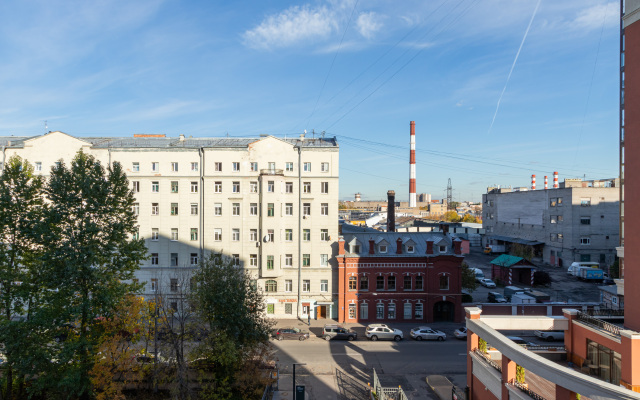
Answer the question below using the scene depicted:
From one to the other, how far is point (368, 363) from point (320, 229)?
46.7 feet

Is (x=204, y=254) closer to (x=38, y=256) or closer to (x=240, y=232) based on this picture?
(x=240, y=232)

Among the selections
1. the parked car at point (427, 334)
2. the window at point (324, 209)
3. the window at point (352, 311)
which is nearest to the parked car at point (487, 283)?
the parked car at point (427, 334)

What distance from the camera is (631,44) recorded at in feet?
55.2

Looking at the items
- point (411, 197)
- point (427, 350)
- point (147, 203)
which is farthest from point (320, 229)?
point (411, 197)

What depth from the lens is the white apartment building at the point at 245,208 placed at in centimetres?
3691

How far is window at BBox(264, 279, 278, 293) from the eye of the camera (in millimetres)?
37250

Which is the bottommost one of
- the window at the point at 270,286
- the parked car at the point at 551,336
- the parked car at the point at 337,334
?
the parked car at the point at 551,336

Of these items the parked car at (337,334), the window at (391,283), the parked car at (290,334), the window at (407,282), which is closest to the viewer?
the parked car at (290,334)

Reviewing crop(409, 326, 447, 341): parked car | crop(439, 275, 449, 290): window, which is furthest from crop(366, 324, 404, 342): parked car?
crop(439, 275, 449, 290): window

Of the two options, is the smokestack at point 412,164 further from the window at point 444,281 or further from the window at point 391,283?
the window at point 391,283

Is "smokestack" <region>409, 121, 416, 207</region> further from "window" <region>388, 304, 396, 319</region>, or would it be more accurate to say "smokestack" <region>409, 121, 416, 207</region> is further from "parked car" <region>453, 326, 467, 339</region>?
"parked car" <region>453, 326, 467, 339</region>

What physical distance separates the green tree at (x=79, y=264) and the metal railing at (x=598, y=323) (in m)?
24.1

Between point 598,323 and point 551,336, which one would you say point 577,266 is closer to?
point 551,336

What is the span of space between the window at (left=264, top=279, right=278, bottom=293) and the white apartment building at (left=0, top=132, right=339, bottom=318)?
10 centimetres
